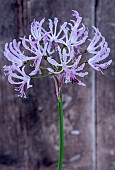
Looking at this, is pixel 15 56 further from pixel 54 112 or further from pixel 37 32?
pixel 54 112

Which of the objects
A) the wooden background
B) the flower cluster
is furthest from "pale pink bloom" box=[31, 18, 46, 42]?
the wooden background

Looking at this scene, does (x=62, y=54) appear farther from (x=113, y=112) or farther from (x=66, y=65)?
(x=113, y=112)

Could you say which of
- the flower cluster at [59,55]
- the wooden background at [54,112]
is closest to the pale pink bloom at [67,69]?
the flower cluster at [59,55]

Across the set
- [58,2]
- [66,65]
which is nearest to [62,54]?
[66,65]

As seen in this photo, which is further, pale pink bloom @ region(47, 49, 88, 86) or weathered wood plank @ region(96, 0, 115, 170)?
weathered wood plank @ region(96, 0, 115, 170)

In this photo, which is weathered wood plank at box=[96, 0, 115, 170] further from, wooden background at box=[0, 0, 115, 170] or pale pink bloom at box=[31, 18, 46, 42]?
pale pink bloom at box=[31, 18, 46, 42]

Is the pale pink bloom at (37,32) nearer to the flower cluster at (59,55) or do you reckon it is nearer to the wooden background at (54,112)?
the flower cluster at (59,55)

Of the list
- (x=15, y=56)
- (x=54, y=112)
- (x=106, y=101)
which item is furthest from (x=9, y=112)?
(x=15, y=56)
